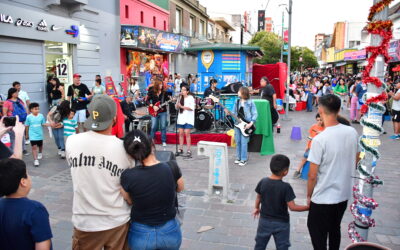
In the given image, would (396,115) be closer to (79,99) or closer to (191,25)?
(79,99)

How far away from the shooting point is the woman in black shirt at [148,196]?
2.50 m

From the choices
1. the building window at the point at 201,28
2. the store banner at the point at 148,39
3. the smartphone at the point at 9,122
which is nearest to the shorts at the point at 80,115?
the smartphone at the point at 9,122

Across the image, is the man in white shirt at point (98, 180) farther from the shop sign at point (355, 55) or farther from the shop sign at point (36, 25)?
the shop sign at point (355, 55)

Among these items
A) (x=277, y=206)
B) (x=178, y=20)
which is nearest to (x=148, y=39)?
(x=178, y=20)

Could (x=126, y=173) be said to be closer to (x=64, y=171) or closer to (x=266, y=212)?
(x=266, y=212)

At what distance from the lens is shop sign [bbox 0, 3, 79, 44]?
10719 mm

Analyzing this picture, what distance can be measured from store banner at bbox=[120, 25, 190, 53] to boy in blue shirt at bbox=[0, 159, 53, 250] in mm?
18274

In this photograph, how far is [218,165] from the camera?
584cm

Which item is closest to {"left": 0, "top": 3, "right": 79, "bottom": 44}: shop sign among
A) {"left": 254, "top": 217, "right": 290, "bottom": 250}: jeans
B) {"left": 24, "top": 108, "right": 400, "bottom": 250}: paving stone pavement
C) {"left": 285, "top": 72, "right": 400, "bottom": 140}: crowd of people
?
{"left": 24, "top": 108, "right": 400, "bottom": 250}: paving stone pavement

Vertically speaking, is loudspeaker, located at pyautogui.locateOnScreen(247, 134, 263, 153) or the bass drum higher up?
the bass drum

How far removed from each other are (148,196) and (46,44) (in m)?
12.5

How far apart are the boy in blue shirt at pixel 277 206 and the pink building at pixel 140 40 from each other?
14958mm

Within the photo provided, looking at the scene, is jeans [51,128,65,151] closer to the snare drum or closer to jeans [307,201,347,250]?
the snare drum

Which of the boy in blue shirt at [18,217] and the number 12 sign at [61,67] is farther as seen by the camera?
the number 12 sign at [61,67]
